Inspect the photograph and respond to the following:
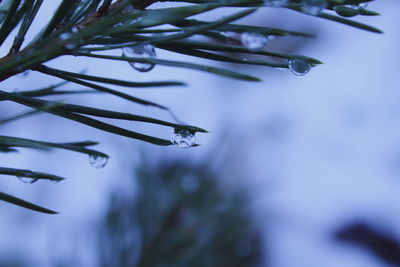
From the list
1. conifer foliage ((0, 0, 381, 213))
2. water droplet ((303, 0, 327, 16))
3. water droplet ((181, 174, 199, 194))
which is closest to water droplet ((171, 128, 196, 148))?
conifer foliage ((0, 0, 381, 213))

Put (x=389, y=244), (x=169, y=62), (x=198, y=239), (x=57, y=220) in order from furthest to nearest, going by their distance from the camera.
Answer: (x=57, y=220) < (x=389, y=244) < (x=198, y=239) < (x=169, y=62)

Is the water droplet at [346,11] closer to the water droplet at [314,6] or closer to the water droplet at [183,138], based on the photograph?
the water droplet at [314,6]

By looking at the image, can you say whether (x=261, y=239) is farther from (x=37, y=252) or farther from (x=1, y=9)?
(x=1, y=9)

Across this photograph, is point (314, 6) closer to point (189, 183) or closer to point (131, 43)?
point (131, 43)

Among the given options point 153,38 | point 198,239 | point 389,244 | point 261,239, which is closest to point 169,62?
point 153,38

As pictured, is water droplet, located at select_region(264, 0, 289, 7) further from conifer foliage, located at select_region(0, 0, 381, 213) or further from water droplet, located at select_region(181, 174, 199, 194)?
water droplet, located at select_region(181, 174, 199, 194)

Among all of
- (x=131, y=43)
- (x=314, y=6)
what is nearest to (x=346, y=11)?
(x=314, y=6)

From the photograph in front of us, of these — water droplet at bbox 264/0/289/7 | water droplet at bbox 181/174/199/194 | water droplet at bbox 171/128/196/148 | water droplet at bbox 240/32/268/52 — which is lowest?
water droplet at bbox 171/128/196/148

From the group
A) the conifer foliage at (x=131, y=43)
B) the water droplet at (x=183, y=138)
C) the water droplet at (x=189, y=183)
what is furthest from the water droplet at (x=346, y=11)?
the water droplet at (x=189, y=183)
